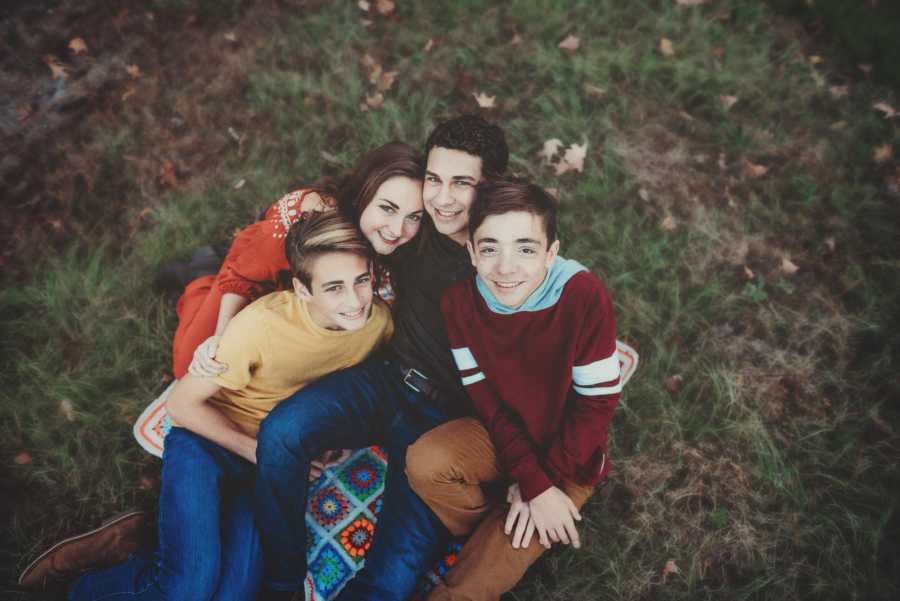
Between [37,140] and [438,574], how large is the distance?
16.2ft

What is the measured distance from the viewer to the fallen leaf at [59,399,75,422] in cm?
346

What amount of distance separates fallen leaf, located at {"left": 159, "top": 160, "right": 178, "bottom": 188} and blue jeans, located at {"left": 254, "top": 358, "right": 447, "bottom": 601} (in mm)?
2660

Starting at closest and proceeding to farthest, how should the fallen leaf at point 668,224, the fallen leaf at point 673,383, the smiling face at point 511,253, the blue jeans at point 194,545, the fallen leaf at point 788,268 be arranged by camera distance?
the smiling face at point 511,253, the blue jeans at point 194,545, the fallen leaf at point 673,383, the fallen leaf at point 788,268, the fallen leaf at point 668,224

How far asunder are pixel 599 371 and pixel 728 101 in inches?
126

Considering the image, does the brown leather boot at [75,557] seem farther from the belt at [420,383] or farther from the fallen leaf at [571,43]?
the fallen leaf at [571,43]

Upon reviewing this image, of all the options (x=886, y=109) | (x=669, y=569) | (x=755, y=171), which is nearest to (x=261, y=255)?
(x=669, y=569)

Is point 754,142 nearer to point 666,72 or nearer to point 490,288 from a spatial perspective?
point 666,72

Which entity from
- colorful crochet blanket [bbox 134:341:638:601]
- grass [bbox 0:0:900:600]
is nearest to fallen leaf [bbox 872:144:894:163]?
grass [bbox 0:0:900:600]

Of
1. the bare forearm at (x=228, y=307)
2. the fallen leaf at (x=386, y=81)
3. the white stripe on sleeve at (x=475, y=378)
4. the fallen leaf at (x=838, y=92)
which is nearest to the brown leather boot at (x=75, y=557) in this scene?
the bare forearm at (x=228, y=307)

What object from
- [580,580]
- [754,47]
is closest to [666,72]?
[754,47]

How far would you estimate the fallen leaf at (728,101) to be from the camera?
173 inches

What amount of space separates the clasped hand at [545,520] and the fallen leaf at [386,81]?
3567mm

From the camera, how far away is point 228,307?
2904 mm

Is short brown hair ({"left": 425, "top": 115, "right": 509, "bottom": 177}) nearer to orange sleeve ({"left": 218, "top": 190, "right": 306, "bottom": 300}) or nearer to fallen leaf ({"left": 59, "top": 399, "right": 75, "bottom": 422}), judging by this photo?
orange sleeve ({"left": 218, "top": 190, "right": 306, "bottom": 300})
